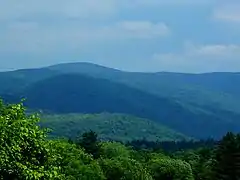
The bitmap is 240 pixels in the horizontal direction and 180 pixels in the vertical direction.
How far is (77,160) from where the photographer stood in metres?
83.1

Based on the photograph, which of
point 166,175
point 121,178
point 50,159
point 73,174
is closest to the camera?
point 50,159

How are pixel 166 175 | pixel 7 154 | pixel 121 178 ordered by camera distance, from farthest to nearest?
pixel 166 175 → pixel 121 178 → pixel 7 154

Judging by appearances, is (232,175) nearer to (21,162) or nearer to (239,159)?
(239,159)

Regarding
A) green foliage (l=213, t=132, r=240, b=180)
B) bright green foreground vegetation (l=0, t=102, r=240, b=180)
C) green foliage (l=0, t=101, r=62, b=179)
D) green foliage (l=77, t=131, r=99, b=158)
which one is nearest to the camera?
green foliage (l=0, t=101, r=62, b=179)

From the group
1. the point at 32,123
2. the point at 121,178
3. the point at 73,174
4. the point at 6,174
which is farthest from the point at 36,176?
the point at 121,178

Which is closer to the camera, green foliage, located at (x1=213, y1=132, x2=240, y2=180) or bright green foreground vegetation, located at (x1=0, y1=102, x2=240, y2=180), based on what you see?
bright green foreground vegetation, located at (x1=0, y1=102, x2=240, y2=180)

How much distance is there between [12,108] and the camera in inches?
794

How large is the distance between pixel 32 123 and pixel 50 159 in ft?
9.61

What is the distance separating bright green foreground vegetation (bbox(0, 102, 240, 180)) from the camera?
18609mm

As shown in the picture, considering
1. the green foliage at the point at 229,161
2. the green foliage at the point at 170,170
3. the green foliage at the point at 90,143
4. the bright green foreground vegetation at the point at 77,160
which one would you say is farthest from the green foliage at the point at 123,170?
the green foliage at the point at 90,143

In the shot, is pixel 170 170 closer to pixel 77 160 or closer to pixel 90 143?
pixel 90 143

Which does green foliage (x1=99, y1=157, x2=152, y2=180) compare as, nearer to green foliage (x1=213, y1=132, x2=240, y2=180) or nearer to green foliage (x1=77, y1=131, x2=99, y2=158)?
green foliage (x1=213, y1=132, x2=240, y2=180)

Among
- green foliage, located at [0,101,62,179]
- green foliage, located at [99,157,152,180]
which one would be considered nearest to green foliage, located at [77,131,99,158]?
green foliage, located at [99,157,152,180]

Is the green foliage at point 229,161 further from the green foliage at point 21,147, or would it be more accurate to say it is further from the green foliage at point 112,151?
the green foliage at point 21,147
